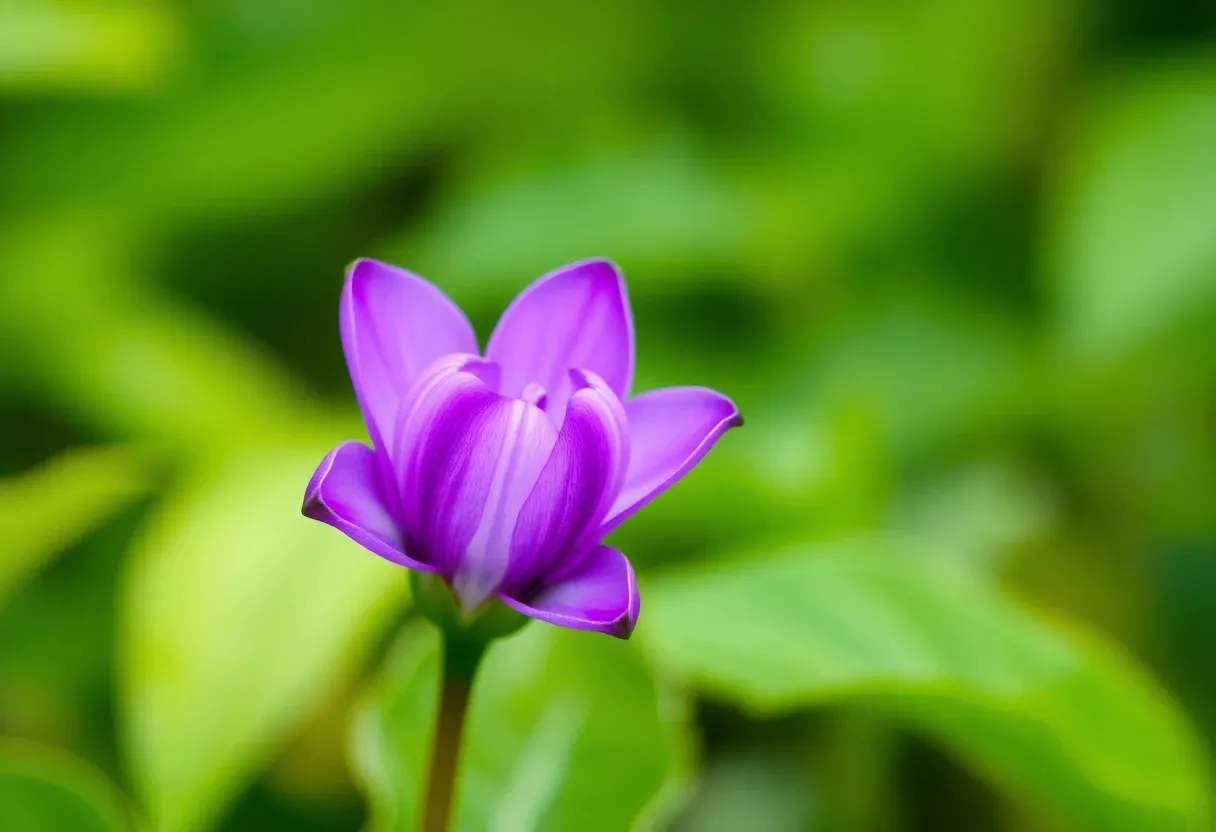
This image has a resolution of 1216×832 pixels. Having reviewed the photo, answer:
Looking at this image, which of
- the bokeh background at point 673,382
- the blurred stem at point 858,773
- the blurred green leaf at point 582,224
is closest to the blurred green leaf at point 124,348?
the bokeh background at point 673,382

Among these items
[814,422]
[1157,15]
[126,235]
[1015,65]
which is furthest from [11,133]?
[1157,15]

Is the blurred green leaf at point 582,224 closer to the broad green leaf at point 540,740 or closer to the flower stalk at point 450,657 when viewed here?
the broad green leaf at point 540,740

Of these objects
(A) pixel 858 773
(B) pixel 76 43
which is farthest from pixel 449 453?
(B) pixel 76 43

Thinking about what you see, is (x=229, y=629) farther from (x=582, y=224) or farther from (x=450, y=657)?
(x=582, y=224)

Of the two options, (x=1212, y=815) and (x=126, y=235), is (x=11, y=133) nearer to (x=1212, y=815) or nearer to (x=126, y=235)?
(x=126, y=235)

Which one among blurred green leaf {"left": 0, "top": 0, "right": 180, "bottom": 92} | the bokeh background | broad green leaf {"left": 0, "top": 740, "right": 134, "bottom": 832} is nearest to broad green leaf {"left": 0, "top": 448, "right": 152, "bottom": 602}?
the bokeh background

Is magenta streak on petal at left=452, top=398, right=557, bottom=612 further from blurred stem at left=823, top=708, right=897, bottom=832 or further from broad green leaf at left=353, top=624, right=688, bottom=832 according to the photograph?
blurred stem at left=823, top=708, right=897, bottom=832
